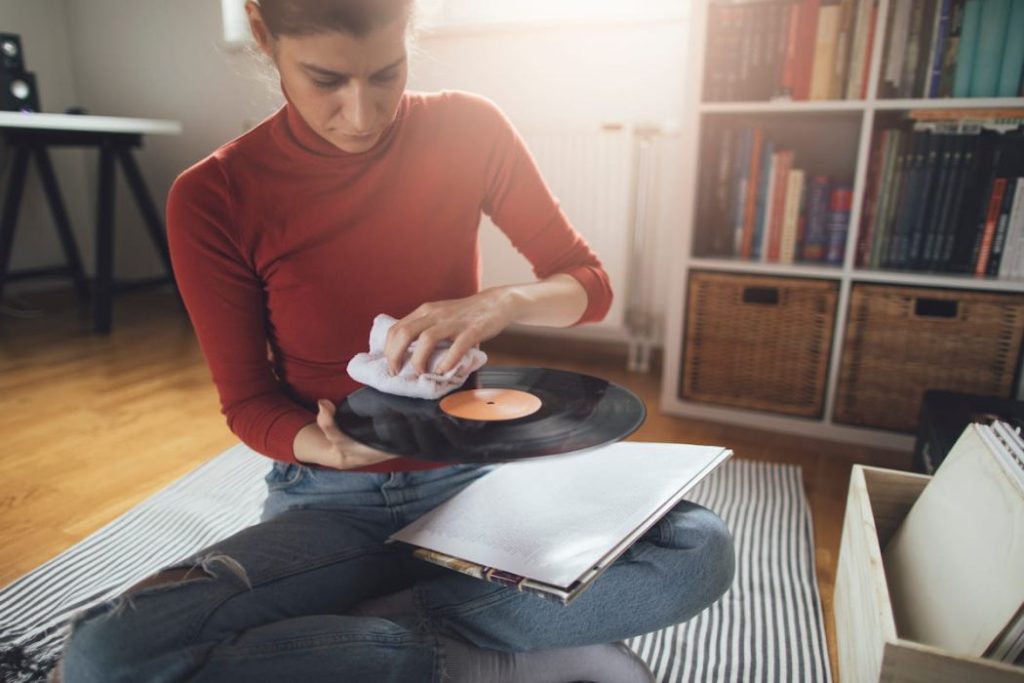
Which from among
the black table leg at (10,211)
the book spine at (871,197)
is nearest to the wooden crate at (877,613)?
the book spine at (871,197)

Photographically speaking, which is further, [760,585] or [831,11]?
[831,11]

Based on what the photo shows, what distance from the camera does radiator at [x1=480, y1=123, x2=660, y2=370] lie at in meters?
1.88

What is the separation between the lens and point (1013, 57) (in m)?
1.31

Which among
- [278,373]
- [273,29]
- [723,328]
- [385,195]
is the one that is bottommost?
[723,328]

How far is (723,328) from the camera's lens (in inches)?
63.1

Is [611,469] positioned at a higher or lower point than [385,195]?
lower

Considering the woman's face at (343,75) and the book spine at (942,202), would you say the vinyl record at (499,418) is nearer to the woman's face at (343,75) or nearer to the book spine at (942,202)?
the woman's face at (343,75)

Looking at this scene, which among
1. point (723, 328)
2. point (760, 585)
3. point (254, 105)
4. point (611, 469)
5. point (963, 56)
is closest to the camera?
point (611, 469)

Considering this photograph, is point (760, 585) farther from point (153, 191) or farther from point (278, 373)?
point (153, 191)

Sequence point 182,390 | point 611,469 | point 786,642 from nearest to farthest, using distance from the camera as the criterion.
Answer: point 611,469 → point 786,642 → point 182,390

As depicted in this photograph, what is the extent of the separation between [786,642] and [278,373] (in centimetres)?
72

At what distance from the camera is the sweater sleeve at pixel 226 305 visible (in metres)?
0.71

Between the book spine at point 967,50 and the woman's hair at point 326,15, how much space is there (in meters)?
1.23

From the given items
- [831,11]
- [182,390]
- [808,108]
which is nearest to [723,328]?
[808,108]
